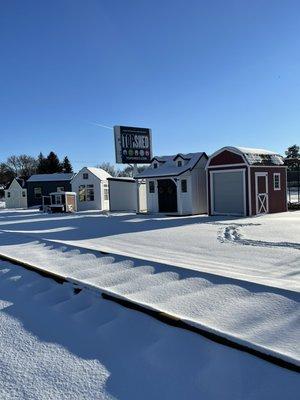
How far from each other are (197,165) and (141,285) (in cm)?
1973

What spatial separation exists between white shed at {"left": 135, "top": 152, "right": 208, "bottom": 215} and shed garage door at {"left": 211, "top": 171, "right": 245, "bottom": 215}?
1848 millimetres

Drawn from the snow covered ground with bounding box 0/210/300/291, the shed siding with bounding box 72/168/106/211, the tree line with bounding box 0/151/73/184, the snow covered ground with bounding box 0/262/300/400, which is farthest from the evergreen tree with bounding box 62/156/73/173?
the snow covered ground with bounding box 0/262/300/400

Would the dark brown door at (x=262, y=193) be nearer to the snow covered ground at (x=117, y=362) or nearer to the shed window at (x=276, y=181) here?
the shed window at (x=276, y=181)

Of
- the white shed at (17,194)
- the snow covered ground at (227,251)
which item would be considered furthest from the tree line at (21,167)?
the snow covered ground at (227,251)

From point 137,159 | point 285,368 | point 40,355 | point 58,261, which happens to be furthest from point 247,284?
point 137,159

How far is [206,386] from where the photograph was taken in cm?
326

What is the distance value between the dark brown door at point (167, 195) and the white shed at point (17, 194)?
88.1 ft

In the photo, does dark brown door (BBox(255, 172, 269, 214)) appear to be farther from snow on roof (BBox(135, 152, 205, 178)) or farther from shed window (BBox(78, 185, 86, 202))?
shed window (BBox(78, 185, 86, 202))

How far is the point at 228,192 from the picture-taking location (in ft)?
74.7

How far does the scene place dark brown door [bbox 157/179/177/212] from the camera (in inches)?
1021

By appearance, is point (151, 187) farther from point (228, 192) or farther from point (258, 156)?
point (258, 156)

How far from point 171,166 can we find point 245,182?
6323 mm

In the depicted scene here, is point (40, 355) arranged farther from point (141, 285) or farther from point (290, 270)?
point (290, 270)

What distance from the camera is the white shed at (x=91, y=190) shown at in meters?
36.7
